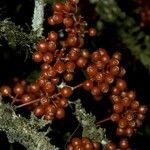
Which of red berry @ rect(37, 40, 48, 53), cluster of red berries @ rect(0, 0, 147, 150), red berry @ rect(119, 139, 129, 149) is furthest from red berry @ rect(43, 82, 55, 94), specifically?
red berry @ rect(119, 139, 129, 149)

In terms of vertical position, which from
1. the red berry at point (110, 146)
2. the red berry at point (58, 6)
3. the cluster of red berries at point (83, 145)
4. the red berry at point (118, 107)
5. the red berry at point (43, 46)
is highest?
the red berry at point (58, 6)

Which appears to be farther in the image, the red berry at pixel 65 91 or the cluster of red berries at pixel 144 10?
the cluster of red berries at pixel 144 10

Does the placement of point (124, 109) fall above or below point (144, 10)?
above

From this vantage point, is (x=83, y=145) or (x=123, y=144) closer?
(x=83, y=145)

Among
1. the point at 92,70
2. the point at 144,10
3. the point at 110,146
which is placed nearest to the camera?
the point at 92,70

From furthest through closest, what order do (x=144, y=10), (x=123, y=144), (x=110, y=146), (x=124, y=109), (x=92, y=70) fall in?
(x=144, y=10)
(x=123, y=144)
(x=124, y=109)
(x=110, y=146)
(x=92, y=70)

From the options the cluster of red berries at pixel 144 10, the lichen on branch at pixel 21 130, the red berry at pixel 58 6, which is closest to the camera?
the lichen on branch at pixel 21 130

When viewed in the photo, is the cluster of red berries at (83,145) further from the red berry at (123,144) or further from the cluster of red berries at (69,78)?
the red berry at (123,144)

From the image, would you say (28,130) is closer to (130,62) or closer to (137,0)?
(130,62)

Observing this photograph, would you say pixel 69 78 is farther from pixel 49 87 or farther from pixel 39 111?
pixel 39 111

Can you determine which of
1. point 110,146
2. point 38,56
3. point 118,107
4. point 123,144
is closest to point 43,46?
point 38,56

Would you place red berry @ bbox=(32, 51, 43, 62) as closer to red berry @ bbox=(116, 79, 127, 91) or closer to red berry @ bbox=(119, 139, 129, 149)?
red berry @ bbox=(116, 79, 127, 91)

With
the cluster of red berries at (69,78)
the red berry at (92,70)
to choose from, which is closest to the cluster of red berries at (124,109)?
the cluster of red berries at (69,78)
